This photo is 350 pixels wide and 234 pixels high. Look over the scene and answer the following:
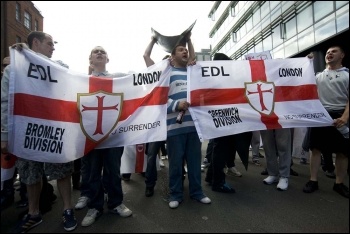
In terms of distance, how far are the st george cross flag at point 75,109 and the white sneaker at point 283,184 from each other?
1.79m

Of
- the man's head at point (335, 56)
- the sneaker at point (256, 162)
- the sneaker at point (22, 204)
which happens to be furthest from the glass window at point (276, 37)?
the sneaker at point (22, 204)

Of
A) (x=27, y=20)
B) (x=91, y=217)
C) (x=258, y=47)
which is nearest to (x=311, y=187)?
(x=91, y=217)

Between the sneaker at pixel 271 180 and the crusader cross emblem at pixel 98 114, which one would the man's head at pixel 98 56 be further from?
the sneaker at pixel 271 180

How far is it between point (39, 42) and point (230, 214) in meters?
2.83

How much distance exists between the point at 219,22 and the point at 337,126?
25.4 metres

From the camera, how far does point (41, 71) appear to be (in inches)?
101

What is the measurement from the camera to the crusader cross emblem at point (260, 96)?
339 centimetres

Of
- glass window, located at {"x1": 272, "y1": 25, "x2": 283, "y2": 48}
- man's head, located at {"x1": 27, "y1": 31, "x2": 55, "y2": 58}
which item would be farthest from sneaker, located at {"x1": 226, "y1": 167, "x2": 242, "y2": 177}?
glass window, located at {"x1": 272, "y1": 25, "x2": 283, "y2": 48}

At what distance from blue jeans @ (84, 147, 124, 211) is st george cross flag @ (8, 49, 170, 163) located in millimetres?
122

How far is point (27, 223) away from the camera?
2.43m

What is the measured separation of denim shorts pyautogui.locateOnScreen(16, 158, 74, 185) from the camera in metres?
2.47

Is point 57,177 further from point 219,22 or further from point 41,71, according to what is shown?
point 219,22

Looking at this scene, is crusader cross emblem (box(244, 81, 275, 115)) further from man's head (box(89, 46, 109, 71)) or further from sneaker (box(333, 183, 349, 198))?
man's head (box(89, 46, 109, 71))

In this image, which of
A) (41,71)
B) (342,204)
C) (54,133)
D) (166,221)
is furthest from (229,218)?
(41,71)
